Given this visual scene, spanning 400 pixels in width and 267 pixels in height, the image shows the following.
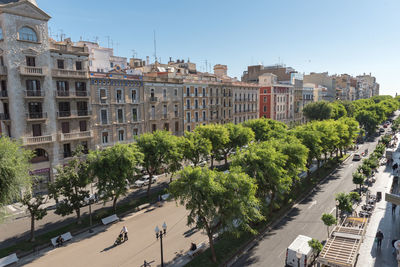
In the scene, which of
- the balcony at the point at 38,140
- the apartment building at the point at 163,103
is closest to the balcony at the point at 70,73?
the balcony at the point at 38,140

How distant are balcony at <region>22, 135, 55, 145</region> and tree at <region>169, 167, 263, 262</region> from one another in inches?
1051

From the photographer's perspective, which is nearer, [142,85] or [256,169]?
[256,169]

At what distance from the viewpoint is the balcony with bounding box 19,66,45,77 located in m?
36.4

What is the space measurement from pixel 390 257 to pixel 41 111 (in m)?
44.2

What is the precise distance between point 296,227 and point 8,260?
27337 mm

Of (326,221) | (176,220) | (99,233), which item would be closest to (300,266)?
(326,221)

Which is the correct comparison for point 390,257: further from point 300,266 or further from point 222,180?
point 222,180

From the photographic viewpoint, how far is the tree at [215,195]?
65.9 feet

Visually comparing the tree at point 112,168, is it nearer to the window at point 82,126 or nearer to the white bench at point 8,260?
the white bench at point 8,260

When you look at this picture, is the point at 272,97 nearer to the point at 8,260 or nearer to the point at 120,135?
the point at 120,135

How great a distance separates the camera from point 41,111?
39125 mm

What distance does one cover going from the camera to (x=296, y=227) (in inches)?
1145

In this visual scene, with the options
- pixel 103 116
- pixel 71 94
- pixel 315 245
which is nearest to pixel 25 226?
pixel 71 94

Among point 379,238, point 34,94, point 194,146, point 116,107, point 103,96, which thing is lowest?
point 379,238
